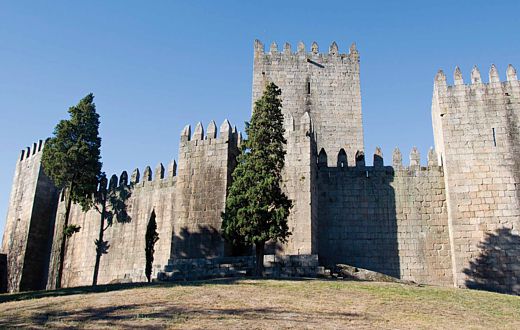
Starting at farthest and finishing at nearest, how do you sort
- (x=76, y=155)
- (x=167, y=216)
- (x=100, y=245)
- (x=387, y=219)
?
(x=100, y=245) < (x=76, y=155) < (x=167, y=216) < (x=387, y=219)

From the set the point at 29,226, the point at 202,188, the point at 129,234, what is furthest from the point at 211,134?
the point at 29,226

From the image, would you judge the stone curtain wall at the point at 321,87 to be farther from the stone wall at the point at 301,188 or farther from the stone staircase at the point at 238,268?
the stone staircase at the point at 238,268

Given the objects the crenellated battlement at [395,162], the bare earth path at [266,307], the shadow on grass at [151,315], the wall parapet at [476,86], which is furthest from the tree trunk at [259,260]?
the wall parapet at [476,86]

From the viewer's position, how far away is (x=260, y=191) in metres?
17.5

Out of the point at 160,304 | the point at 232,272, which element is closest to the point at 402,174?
the point at 232,272

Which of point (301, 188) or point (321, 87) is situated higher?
point (321, 87)

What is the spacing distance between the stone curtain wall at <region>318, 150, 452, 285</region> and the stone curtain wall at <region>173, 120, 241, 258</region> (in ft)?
13.4

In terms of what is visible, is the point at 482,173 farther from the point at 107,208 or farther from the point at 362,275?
the point at 107,208

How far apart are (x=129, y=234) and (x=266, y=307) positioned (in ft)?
47.7

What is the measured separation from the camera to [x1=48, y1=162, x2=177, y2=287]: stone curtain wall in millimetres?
24359

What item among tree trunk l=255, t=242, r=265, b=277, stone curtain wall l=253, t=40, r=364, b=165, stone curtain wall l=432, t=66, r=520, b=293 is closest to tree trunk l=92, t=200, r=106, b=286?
stone curtain wall l=253, t=40, r=364, b=165

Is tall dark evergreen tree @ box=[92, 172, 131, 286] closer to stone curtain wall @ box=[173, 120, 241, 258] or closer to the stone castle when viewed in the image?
the stone castle

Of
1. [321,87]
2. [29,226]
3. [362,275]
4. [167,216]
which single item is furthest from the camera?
[29,226]

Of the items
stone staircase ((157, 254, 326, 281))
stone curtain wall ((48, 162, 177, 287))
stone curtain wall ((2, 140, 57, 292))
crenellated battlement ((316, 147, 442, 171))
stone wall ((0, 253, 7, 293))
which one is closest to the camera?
stone staircase ((157, 254, 326, 281))
